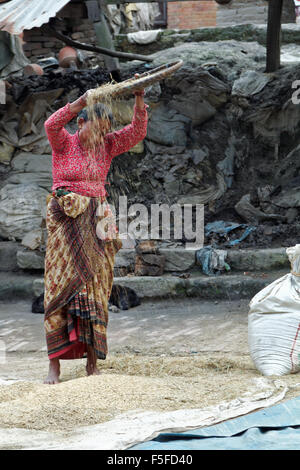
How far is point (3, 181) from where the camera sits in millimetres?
9133

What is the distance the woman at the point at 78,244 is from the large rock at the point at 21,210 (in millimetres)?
4353

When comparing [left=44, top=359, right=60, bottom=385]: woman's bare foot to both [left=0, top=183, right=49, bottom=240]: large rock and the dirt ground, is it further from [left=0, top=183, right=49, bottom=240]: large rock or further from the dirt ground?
[left=0, top=183, right=49, bottom=240]: large rock

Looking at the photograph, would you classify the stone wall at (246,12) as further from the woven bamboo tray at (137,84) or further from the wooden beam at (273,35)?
the woven bamboo tray at (137,84)

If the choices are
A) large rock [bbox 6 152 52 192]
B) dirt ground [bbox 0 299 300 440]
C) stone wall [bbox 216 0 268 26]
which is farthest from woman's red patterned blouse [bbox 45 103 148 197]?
stone wall [bbox 216 0 268 26]

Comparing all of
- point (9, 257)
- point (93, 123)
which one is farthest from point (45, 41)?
point (93, 123)

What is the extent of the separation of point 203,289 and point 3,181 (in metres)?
3.51

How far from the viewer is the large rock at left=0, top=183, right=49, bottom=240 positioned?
859 centimetres

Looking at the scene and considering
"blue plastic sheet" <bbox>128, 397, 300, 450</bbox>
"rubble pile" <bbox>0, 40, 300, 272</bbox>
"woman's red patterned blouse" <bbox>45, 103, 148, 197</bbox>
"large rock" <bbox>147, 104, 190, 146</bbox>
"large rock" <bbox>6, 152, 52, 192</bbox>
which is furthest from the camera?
"large rock" <bbox>147, 104, 190, 146</bbox>

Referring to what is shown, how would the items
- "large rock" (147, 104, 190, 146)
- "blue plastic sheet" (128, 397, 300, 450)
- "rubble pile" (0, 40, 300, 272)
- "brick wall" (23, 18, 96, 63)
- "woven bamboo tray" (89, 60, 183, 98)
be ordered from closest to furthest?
"blue plastic sheet" (128, 397, 300, 450) → "woven bamboo tray" (89, 60, 183, 98) → "rubble pile" (0, 40, 300, 272) → "large rock" (147, 104, 190, 146) → "brick wall" (23, 18, 96, 63)

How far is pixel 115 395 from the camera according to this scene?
3350 mm

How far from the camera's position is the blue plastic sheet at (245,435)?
2.55 m

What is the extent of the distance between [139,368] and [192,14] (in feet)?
45.9

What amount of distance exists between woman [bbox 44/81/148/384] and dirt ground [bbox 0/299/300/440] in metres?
0.26
